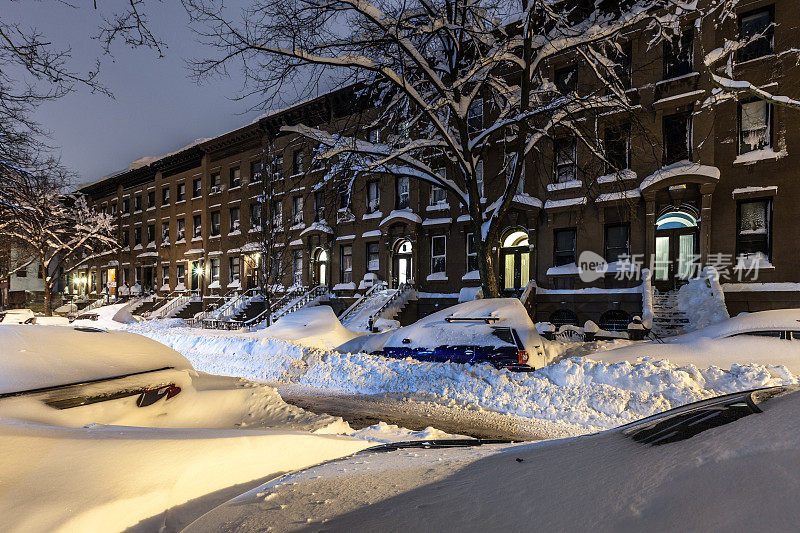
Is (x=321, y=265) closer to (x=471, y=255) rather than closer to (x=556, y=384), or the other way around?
(x=471, y=255)

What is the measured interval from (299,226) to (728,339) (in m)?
23.2

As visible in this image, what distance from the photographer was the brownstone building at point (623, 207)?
1499 centimetres

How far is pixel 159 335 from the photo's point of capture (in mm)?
16312

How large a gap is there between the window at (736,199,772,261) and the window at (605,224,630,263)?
385 cm

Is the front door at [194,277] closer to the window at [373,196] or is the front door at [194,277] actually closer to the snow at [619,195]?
the window at [373,196]

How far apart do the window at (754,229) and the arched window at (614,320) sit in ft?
15.6

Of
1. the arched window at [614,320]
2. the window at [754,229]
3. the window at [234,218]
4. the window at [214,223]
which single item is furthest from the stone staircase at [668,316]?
the window at [214,223]

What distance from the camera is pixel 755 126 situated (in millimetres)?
15625

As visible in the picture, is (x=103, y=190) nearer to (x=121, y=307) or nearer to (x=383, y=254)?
(x=121, y=307)

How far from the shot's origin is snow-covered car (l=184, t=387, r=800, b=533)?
114 centimetres

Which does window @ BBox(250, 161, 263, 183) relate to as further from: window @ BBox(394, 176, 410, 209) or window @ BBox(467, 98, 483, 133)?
window @ BBox(467, 98, 483, 133)

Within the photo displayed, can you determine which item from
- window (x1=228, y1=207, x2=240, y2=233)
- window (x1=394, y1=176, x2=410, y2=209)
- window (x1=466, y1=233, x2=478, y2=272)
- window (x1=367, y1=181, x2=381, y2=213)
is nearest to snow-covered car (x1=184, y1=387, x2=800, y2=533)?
window (x1=466, y1=233, x2=478, y2=272)

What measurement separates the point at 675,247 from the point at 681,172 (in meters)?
3.26

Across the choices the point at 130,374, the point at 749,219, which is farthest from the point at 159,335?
the point at 749,219
